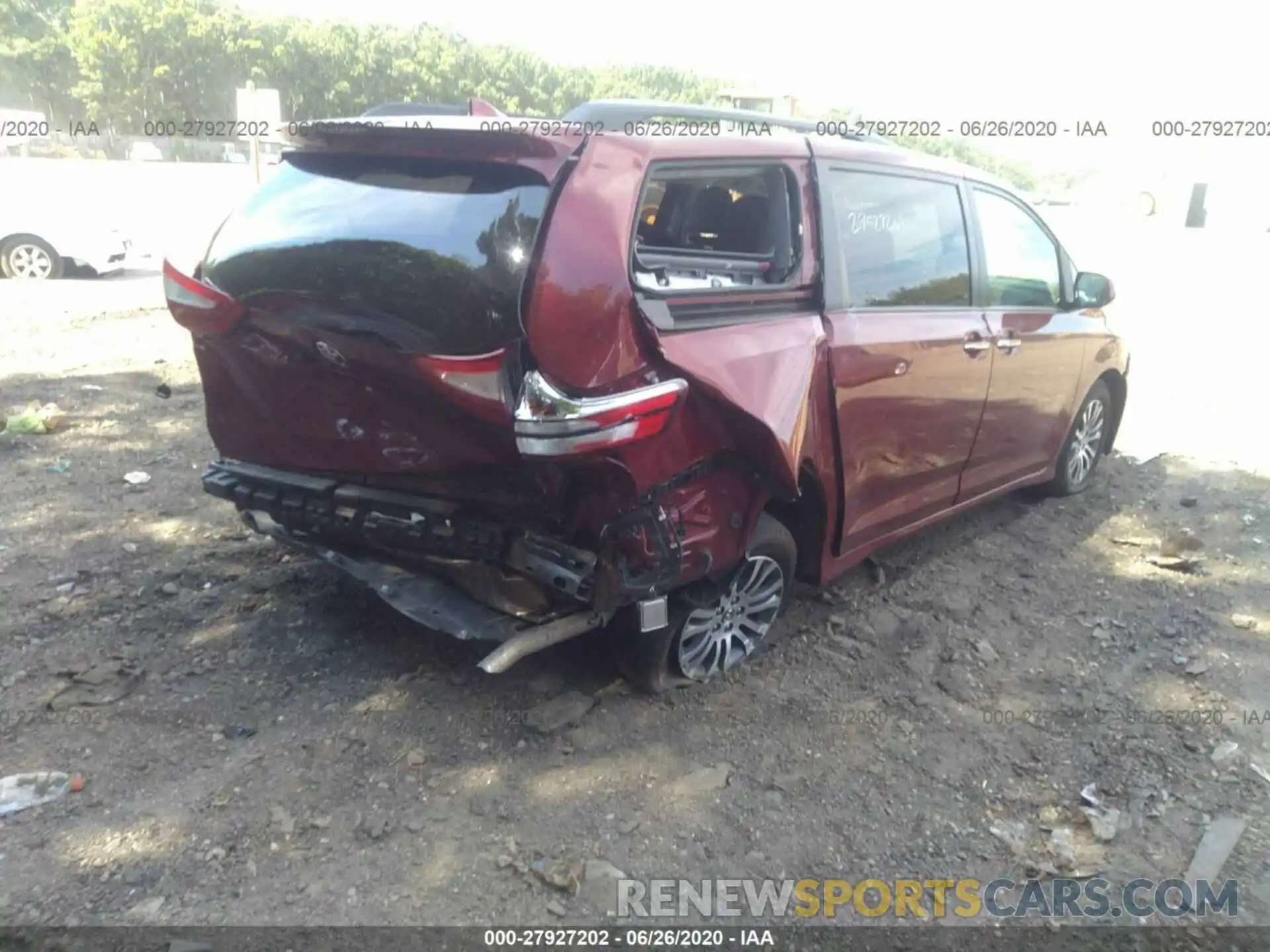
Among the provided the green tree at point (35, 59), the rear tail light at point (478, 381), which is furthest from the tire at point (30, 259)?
the green tree at point (35, 59)

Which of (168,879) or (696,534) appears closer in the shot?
(168,879)

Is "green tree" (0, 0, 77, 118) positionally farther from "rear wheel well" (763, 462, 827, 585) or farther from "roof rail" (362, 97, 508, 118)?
"rear wheel well" (763, 462, 827, 585)

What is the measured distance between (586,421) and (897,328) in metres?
1.59

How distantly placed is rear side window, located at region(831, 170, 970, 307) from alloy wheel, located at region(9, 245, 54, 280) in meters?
10.4

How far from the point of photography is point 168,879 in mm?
2549

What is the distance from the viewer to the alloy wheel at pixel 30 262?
Result: 10.7 metres

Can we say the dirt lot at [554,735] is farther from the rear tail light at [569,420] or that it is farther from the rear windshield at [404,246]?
the rear windshield at [404,246]

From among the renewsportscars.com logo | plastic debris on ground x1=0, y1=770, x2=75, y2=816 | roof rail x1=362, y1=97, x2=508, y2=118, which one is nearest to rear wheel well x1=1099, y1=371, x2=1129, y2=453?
the renewsportscars.com logo

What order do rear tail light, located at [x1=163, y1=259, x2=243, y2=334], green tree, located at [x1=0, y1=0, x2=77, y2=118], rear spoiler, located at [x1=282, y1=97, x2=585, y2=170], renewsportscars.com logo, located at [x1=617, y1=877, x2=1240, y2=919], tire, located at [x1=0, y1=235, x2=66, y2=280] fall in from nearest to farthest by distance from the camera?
renewsportscars.com logo, located at [x1=617, y1=877, x2=1240, y2=919]
rear spoiler, located at [x1=282, y1=97, x2=585, y2=170]
rear tail light, located at [x1=163, y1=259, x2=243, y2=334]
tire, located at [x1=0, y1=235, x2=66, y2=280]
green tree, located at [x1=0, y1=0, x2=77, y2=118]

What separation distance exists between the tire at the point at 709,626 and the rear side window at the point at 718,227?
2.90 ft

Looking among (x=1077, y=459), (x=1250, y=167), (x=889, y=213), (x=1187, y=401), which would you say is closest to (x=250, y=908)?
(x=889, y=213)

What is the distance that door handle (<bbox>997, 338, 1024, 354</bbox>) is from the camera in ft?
14.1

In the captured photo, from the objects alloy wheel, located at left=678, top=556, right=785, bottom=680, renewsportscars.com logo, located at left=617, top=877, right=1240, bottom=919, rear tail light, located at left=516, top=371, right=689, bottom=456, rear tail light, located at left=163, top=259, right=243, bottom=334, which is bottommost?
renewsportscars.com logo, located at left=617, top=877, right=1240, bottom=919

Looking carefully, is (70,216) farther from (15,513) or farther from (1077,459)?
(1077,459)
